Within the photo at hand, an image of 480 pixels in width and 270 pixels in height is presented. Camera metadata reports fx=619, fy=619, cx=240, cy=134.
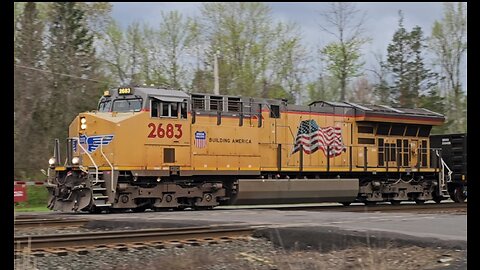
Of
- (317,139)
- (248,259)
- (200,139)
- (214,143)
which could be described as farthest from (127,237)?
(317,139)

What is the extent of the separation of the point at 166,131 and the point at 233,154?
8.45ft

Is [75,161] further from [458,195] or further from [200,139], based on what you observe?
[458,195]

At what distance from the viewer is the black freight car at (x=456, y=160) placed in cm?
2589

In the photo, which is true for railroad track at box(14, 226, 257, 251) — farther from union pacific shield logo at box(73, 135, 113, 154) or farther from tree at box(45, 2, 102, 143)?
tree at box(45, 2, 102, 143)

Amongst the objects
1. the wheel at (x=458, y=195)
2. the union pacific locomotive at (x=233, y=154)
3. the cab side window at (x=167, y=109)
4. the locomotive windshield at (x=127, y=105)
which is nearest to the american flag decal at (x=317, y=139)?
the union pacific locomotive at (x=233, y=154)

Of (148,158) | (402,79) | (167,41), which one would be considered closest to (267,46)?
(167,41)

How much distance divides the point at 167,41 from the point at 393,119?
22.1 m

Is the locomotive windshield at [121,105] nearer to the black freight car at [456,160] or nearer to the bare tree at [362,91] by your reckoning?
the black freight car at [456,160]

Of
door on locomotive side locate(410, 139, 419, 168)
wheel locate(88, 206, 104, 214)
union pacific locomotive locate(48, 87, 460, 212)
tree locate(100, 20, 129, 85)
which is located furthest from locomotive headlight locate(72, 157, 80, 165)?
tree locate(100, 20, 129, 85)

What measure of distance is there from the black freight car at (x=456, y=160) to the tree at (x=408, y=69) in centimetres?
2218

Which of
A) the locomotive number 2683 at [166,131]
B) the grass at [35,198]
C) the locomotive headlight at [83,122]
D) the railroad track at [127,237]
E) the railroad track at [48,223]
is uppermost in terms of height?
the locomotive headlight at [83,122]

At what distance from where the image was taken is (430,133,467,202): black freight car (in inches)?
1019

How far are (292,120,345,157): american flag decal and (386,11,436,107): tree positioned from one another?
89.1 ft

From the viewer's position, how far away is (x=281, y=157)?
21.4 m
